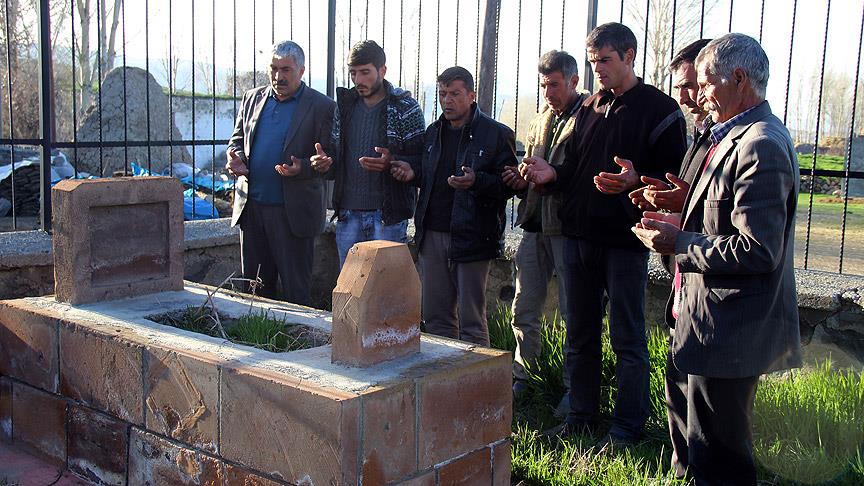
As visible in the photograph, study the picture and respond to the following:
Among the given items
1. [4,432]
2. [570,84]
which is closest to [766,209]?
[570,84]

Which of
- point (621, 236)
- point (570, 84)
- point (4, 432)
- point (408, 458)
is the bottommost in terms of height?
point (4, 432)

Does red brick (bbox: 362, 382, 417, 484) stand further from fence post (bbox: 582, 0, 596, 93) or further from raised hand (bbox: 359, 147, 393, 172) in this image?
fence post (bbox: 582, 0, 596, 93)

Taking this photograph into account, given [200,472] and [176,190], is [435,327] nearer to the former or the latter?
[176,190]

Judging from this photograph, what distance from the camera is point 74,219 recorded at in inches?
163

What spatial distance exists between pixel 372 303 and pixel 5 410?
7.12ft

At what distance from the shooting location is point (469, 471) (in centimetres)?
336

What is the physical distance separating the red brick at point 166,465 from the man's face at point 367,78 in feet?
7.93

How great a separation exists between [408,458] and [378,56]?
2758 mm

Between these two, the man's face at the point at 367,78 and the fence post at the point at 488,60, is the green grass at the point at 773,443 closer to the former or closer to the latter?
the man's face at the point at 367,78

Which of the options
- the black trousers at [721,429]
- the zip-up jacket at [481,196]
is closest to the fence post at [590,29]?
the zip-up jacket at [481,196]

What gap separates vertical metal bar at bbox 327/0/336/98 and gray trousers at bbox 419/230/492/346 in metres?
2.47

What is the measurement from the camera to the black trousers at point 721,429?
3029 millimetres

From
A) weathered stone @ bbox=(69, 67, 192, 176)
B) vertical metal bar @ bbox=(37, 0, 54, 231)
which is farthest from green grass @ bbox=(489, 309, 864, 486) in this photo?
weathered stone @ bbox=(69, 67, 192, 176)

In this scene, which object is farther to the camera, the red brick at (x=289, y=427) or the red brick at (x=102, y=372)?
the red brick at (x=102, y=372)
